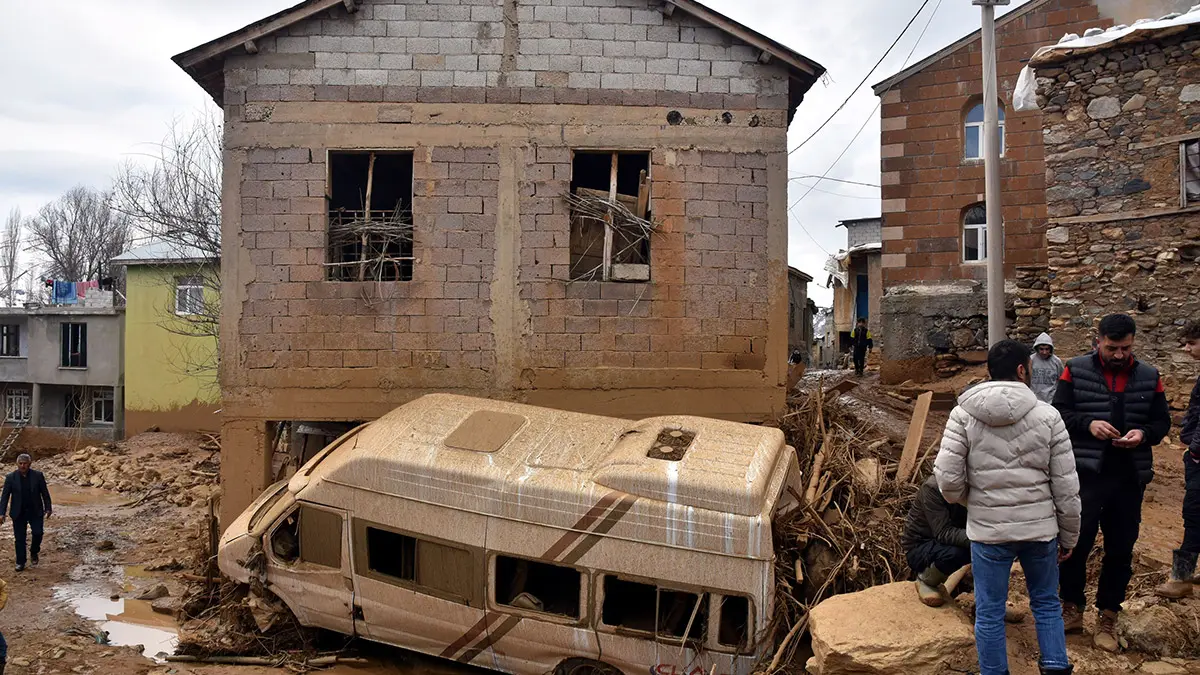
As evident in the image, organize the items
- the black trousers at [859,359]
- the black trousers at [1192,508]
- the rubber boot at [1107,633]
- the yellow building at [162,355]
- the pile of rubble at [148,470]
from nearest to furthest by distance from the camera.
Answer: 1. the rubber boot at [1107,633]
2. the black trousers at [1192,508]
3. the pile of rubble at [148,470]
4. the black trousers at [859,359]
5. the yellow building at [162,355]

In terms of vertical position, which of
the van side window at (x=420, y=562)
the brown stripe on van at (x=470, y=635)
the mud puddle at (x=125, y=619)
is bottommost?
the mud puddle at (x=125, y=619)

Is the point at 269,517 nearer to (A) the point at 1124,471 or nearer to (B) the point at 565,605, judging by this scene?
(B) the point at 565,605

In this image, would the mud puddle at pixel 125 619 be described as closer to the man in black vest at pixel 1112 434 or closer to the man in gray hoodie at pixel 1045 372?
the man in black vest at pixel 1112 434

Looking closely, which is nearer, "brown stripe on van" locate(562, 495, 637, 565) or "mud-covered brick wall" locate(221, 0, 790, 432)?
"brown stripe on van" locate(562, 495, 637, 565)

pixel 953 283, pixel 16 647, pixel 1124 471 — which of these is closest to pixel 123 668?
pixel 16 647

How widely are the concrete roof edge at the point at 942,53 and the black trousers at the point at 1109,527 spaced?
13.7 m

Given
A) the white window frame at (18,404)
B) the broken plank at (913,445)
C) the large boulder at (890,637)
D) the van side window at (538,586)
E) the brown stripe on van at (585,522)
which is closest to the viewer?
the large boulder at (890,637)

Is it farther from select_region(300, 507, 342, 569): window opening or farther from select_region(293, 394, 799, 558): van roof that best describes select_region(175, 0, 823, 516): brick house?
select_region(300, 507, 342, 569): window opening

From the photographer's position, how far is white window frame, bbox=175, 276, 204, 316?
2694 centimetres

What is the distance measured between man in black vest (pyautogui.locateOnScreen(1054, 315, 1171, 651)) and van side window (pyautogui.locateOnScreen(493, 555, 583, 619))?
3.66m

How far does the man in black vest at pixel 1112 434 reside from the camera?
5.16 metres

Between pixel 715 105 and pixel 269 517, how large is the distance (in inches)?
269

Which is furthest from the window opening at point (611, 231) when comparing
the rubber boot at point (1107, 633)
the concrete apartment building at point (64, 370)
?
the concrete apartment building at point (64, 370)

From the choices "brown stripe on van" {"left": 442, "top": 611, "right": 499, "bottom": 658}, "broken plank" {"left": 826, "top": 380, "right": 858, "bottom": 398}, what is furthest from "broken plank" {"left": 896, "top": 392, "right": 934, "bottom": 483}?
"brown stripe on van" {"left": 442, "top": 611, "right": 499, "bottom": 658}
